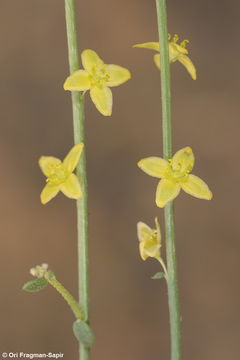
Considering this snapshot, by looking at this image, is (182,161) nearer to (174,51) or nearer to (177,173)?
(177,173)

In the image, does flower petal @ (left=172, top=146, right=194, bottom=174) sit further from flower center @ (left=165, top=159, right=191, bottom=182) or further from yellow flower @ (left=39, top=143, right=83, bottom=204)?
yellow flower @ (left=39, top=143, right=83, bottom=204)

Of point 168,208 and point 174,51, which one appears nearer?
point 168,208

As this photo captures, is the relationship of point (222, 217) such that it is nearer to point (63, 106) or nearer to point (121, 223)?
point (121, 223)

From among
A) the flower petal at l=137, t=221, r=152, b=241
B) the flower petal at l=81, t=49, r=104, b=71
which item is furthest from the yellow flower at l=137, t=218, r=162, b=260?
the flower petal at l=81, t=49, r=104, b=71

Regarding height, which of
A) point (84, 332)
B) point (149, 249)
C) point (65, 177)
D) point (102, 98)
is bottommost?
point (84, 332)

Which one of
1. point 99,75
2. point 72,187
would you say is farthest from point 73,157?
point 99,75

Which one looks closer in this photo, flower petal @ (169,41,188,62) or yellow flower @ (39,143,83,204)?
yellow flower @ (39,143,83,204)

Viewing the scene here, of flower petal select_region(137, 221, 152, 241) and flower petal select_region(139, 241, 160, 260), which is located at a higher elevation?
flower petal select_region(137, 221, 152, 241)

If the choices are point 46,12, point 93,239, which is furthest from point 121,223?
point 46,12
